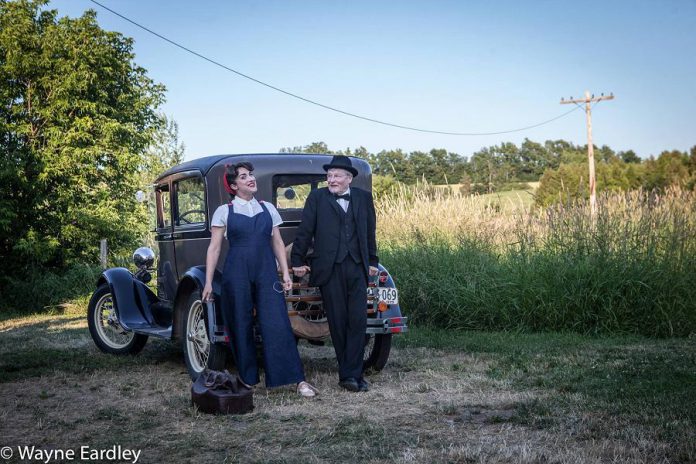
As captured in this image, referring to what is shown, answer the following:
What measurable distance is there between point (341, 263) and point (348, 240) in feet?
0.64

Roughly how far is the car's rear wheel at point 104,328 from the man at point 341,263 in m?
3.04

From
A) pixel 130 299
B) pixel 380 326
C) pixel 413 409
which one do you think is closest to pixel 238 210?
pixel 380 326

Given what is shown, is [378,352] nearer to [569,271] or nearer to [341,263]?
[341,263]

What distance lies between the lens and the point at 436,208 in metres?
12.5

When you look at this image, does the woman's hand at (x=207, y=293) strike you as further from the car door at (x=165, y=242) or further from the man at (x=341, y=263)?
the car door at (x=165, y=242)

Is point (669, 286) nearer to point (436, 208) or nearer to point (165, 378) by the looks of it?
point (436, 208)

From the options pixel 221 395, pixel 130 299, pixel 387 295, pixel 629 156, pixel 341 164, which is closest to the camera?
pixel 221 395

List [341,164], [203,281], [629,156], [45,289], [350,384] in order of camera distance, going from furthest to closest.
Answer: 1. [629,156]
2. [45,289]
3. [203,281]
4. [341,164]
5. [350,384]

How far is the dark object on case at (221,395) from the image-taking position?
527 centimetres

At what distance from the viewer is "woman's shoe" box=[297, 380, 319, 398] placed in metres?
5.91

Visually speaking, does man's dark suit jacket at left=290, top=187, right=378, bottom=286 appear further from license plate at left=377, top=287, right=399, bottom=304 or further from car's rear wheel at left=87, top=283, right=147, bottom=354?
car's rear wheel at left=87, top=283, right=147, bottom=354

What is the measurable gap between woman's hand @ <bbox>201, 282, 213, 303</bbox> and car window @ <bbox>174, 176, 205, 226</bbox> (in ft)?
3.73

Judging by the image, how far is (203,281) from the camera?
6.47 metres

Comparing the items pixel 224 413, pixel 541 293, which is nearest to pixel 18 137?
pixel 541 293
